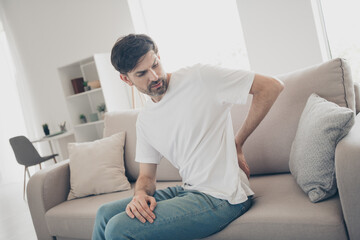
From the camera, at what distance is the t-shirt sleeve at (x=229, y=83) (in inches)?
55.1

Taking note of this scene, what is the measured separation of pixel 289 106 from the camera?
1.71m

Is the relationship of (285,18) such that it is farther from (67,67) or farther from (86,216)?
(67,67)

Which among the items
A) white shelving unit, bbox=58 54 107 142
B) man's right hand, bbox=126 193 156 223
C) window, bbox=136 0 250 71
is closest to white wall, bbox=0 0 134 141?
white shelving unit, bbox=58 54 107 142

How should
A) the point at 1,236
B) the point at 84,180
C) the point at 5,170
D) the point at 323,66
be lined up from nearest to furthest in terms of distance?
the point at 323,66 < the point at 84,180 < the point at 1,236 < the point at 5,170

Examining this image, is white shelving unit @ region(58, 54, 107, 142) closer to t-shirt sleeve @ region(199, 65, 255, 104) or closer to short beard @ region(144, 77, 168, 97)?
short beard @ region(144, 77, 168, 97)

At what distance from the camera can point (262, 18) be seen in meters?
3.35

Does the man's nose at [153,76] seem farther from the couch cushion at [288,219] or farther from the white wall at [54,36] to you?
the white wall at [54,36]

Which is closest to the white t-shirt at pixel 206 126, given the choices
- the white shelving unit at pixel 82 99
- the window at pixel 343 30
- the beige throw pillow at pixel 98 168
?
the beige throw pillow at pixel 98 168

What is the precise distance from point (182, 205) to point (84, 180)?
3.68 ft

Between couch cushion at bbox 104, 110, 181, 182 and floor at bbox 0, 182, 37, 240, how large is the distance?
1221mm

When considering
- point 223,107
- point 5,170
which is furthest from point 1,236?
point 5,170

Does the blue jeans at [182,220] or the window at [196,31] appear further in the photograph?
the window at [196,31]

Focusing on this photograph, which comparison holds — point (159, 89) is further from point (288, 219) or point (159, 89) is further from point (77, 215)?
point (77, 215)

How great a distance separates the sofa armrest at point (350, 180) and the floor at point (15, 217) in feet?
8.52
